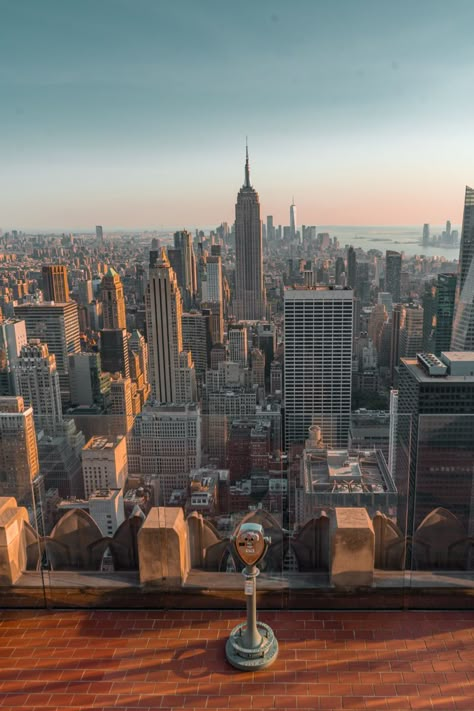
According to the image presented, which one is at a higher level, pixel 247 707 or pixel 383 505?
pixel 383 505

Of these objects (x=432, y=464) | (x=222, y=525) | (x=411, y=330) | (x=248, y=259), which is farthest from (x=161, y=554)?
(x=248, y=259)

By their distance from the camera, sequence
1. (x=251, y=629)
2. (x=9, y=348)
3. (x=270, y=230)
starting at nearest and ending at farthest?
(x=251, y=629), (x=9, y=348), (x=270, y=230)

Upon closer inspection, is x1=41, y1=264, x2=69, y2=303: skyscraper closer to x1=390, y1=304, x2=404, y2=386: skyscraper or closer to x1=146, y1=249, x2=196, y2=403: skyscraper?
x1=146, y1=249, x2=196, y2=403: skyscraper

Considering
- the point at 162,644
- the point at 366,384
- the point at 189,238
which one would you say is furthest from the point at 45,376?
the point at 162,644

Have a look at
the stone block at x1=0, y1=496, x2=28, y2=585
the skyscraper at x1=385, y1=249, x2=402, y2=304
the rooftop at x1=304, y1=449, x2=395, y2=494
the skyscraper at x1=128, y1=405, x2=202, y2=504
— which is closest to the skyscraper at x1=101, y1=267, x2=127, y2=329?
the skyscraper at x1=385, y1=249, x2=402, y2=304

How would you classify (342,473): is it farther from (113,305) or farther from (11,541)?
(113,305)

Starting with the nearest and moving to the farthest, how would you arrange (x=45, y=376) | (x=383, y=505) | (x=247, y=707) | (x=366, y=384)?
1. (x=247, y=707)
2. (x=383, y=505)
3. (x=45, y=376)
4. (x=366, y=384)

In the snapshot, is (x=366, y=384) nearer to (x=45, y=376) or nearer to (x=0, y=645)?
(x=45, y=376)
